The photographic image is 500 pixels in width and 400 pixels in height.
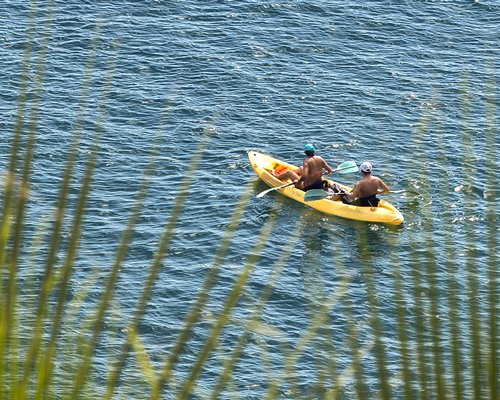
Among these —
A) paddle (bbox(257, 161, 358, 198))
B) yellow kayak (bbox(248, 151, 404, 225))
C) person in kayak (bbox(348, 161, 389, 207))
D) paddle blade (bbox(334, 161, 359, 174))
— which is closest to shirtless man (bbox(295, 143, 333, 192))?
yellow kayak (bbox(248, 151, 404, 225))

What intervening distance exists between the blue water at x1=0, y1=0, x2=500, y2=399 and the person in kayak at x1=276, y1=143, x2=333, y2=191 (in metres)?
0.76

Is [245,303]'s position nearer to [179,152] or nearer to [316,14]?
[179,152]

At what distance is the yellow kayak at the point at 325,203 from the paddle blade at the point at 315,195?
0.11m

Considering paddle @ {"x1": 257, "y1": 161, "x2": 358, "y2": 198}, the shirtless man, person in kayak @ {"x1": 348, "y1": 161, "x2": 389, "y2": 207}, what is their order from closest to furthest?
person in kayak @ {"x1": 348, "y1": 161, "x2": 389, "y2": 207}
the shirtless man
paddle @ {"x1": 257, "y1": 161, "x2": 358, "y2": 198}

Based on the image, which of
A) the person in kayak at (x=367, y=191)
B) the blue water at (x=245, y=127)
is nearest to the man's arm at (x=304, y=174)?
the blue water at (x=245, y=127)

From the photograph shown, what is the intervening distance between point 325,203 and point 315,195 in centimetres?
38

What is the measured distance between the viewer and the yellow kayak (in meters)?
28.7

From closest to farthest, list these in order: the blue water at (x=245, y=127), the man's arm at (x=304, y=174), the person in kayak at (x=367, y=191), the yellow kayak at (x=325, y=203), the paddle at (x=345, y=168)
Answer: the blue water at (x=245, y=127) < the yellow kayak at (x=325, y=203) < the person in kayak at (x=367, y=191) < the man's arm at (x=304, y=174) < the paddle at (x=345, y=168)

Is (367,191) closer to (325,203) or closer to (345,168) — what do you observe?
(325,203)

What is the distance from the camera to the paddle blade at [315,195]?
96.6ft

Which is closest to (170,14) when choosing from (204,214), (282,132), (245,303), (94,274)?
(282,132)

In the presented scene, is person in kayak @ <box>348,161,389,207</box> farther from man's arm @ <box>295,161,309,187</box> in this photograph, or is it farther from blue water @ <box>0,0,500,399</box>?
man's arm @ <box>295,161,309,187</box>

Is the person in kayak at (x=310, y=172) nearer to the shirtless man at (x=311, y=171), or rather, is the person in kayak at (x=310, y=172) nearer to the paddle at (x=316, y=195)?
the shirtless man at (x=311, y=171)

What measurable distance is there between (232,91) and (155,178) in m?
7.32
